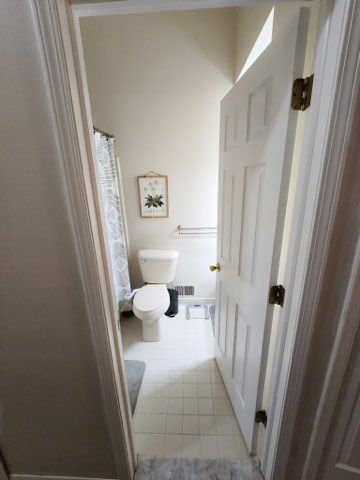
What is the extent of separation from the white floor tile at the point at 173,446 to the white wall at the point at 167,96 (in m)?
1.55

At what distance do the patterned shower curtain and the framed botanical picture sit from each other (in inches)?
9.0

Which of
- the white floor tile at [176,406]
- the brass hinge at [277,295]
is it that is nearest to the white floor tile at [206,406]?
the white floor tile at [176,406]

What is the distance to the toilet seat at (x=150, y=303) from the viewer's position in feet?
5.76

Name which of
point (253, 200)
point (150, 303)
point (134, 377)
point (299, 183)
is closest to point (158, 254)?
point (150, 303)

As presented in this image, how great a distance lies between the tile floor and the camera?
1187 mm

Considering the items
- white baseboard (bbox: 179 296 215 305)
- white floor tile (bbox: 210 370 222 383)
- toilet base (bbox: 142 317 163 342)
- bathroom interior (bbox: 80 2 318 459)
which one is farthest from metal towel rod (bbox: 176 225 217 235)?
white floor tile (bbox: 210 370 222 383)

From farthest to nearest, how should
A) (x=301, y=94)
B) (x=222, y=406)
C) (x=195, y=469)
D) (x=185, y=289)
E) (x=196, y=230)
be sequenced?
(x=185, y=289)
(x=196, y=230)
(x=222, y=406)
(x=195, y=469)
(x=301, y=94)

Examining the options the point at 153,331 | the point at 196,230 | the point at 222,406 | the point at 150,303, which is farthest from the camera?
the point at 196,230

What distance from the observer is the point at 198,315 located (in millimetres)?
2303

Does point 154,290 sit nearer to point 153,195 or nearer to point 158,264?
point 158,264

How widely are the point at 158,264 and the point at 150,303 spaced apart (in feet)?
1.50

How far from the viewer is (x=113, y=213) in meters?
1.91

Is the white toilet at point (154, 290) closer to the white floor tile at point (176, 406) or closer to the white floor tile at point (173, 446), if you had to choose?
the white floor tile at point (176, 406)

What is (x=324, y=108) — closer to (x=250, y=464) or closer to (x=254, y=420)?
(x=254, y=420)
